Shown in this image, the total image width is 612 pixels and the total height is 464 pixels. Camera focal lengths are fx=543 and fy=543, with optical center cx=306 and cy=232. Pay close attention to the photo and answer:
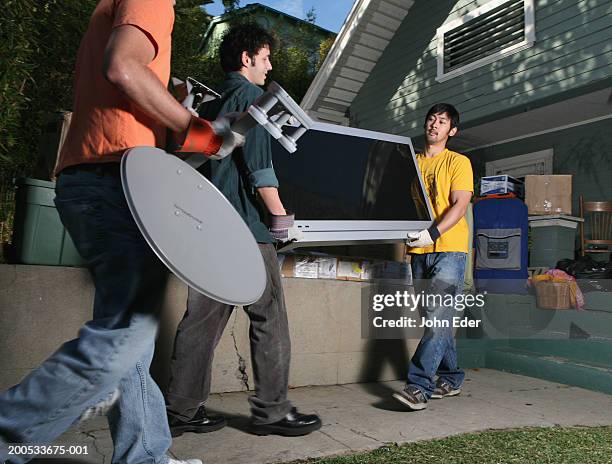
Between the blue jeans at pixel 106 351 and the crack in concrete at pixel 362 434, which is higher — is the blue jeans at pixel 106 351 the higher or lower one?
the higher one

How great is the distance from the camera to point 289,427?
260cm

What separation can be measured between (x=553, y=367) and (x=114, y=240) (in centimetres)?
416

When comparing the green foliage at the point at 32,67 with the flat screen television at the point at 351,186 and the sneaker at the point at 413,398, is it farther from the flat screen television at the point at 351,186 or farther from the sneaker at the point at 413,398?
the sneaker at the point at 413,398

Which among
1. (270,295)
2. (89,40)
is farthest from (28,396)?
(270,295)

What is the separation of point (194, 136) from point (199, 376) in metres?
1.41

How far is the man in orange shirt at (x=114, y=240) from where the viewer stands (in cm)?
152

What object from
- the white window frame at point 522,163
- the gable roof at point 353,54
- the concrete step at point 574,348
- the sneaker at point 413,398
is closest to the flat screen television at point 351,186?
the sneaker at point 413,398

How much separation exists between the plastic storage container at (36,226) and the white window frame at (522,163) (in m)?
8.60

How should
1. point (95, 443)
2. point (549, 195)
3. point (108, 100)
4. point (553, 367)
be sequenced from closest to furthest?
point (108, 100)
point (95, 443)
point (553, 367)
point (549, 195)

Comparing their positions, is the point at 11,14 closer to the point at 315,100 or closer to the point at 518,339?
the point at 518,339

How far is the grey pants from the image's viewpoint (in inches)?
102

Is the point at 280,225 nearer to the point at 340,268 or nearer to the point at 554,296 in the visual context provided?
the point at 340,268

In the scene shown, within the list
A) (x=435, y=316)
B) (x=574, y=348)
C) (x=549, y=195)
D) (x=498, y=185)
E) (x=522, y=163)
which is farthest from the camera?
(x=522, y=163)

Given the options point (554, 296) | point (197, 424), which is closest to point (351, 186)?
point (197, 424)
